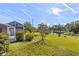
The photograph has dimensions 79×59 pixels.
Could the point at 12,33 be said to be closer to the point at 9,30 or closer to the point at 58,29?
the point at 9,30

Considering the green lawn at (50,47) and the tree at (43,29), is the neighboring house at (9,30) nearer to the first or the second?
the green lawn at (50,47)

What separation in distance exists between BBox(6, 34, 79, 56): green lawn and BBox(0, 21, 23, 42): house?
0.30 feet

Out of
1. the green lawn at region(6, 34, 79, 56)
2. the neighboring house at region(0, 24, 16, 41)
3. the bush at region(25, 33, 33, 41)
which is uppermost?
the neighboring house at region(0, 24, 16, 41)

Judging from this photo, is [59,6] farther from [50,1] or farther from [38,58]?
[38,58]

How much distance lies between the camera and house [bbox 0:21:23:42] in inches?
244

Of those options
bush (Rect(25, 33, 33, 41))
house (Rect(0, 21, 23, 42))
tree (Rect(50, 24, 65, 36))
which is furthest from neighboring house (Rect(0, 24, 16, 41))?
tree (Rect(50, 24, 65, 36))

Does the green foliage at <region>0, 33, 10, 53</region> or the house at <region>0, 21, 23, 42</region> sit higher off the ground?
the house at <region>0, 21, 23, 42</region>

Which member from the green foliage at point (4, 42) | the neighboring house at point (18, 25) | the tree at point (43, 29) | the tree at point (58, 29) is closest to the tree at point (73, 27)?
the tree at point (58, 29)

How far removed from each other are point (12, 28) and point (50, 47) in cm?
48

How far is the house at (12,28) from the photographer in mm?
6207

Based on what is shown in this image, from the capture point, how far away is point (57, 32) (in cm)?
624

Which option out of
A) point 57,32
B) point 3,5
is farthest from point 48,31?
point 3,5

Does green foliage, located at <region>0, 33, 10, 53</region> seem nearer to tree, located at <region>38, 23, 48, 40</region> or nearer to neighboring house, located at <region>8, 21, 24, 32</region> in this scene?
neighboring house, located at <region>8, 21, 24, 32</region>

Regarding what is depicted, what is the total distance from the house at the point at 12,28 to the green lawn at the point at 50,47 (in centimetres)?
9
